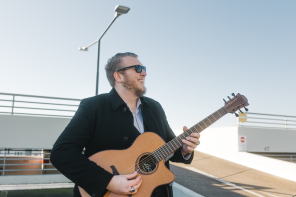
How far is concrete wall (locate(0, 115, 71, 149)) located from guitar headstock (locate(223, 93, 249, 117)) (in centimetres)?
Answer: 861

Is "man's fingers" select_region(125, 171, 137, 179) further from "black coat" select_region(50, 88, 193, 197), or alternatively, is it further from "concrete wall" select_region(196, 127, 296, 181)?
"concrete wall" select_region(196, 127, 296, 181)

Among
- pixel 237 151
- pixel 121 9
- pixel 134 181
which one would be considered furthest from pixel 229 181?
pixel 121 9

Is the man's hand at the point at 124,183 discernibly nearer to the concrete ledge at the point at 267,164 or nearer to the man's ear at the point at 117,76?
the man's ear at the point at 117,76

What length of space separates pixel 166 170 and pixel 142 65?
44.8 inches

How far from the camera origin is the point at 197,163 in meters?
10.9

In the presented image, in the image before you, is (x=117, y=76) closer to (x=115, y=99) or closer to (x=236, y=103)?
(x=115, y=99)

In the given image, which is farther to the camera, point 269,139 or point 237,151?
point 269,139

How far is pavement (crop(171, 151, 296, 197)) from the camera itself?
22.4 feet

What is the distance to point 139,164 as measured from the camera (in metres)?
2.13

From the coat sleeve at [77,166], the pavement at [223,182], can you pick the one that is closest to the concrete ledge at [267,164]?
the pavement at [223,182]

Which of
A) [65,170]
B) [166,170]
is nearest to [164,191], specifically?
[166,170]

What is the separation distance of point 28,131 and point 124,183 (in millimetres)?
8749

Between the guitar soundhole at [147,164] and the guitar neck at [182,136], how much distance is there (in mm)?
46

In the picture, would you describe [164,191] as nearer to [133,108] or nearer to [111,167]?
[111,167]
